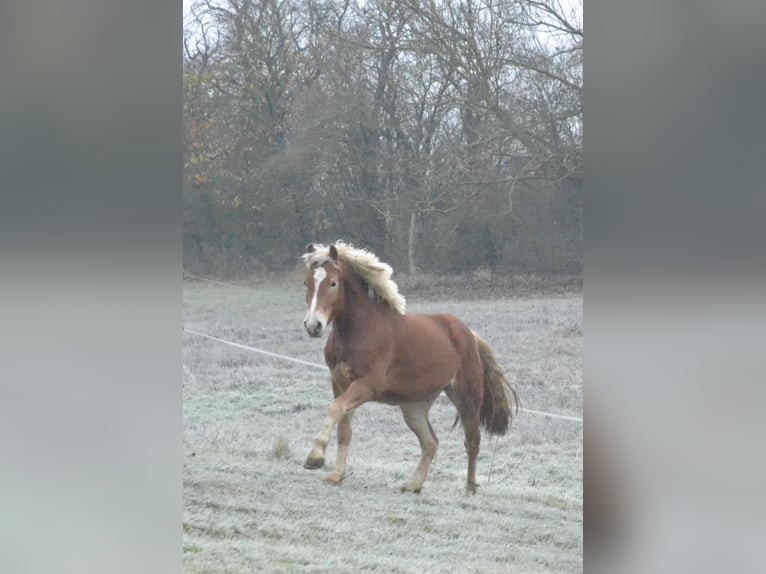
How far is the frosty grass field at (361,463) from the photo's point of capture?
452 centimetres

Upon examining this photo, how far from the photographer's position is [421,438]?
182 inches

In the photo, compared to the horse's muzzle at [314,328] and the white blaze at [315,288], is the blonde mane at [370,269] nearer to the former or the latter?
the white blaze at [315,288]

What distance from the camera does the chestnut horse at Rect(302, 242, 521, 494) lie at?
4.62 metres

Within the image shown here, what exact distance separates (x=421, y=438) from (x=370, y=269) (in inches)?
30.9

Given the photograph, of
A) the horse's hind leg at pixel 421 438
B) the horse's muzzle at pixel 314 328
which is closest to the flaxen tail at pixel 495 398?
the horse's hind leg at pixel 421 438

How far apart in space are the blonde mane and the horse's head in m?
0.03

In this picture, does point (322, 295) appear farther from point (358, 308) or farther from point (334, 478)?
point (334, 478)

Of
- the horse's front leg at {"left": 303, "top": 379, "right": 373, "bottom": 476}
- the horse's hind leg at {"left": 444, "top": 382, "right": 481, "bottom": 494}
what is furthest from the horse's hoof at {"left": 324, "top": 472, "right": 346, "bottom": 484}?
the horse's hind leg at {"left": 444, "top": 382, "right": 481, "bottom": 494}

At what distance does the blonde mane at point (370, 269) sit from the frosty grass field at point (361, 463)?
0.38 ft

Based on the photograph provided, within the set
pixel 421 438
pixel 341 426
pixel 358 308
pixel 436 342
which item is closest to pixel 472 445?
pixel 421 438

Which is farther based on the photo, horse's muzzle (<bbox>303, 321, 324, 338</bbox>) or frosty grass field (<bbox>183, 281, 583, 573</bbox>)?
horse's muzzle (<bbox>303, 321, 324, 338</bbox>)

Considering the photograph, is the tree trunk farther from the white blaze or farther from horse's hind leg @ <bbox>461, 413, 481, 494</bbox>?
horse's hind leg @ <bbox>461, 413, 481, 494</bbox>

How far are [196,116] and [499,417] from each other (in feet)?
6.22
